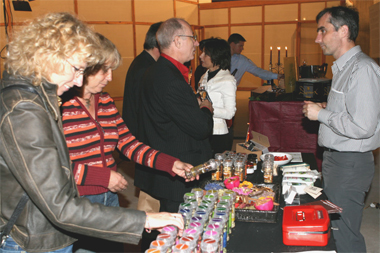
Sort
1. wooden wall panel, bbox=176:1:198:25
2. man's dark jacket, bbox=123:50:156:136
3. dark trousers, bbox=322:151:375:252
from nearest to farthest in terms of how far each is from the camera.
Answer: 1. dark trousers, bbox=322:151:375:252
2. man's dark jacket, bbox=123:50:156:136
3. wooden wall panel, bbox=176:1:198:25

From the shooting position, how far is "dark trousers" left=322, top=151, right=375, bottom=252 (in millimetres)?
2307

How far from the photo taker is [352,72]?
225 cm

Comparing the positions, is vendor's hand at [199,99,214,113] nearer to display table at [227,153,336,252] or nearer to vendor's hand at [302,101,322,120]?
vendor's hand at [302,101,322,120]

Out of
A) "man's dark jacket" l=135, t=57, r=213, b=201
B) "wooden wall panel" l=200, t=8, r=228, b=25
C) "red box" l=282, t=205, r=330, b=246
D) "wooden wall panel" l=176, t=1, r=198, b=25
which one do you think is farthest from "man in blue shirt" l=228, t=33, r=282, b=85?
"wooden wall panel" l=200, t=8, r=228, b=25

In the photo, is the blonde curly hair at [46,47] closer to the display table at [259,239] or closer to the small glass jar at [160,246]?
the small glass jar at [160,246]

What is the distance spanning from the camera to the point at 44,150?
1.03 m

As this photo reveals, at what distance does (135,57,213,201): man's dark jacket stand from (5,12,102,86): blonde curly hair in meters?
1.05

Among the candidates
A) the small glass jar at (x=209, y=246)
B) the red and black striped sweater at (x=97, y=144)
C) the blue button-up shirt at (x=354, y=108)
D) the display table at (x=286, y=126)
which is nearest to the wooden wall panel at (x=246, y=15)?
→ the display table at (x=286, y=126)

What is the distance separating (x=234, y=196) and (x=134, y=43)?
10.2 metres

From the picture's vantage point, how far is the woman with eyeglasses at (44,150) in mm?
1023

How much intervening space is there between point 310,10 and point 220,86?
33.7ft

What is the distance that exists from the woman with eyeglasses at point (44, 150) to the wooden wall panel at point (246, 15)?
1247 centimetres

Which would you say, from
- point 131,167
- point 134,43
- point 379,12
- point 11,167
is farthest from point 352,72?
point 134,43

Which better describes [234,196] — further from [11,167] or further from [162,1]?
[162,1]
